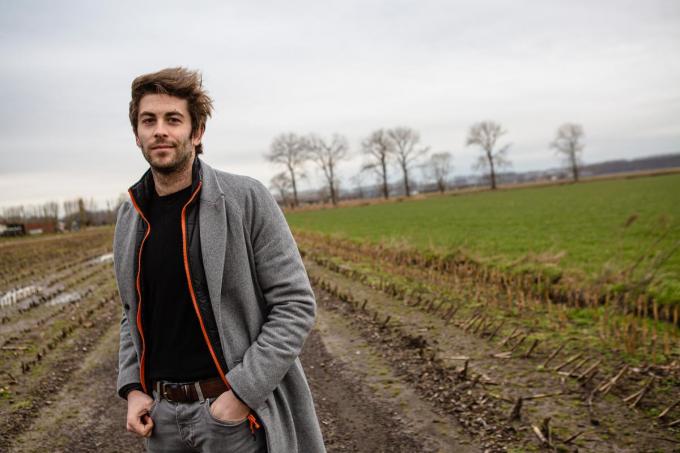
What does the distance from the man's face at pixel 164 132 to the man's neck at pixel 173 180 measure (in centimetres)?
3

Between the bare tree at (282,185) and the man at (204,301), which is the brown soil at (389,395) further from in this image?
the bare tree at (282,185)

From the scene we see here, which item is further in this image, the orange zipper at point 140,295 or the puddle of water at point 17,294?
the puddle of water at point 17,294

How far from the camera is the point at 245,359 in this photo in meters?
1.78

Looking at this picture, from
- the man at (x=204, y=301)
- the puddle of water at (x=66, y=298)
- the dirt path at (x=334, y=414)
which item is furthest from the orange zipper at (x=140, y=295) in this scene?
the puddle of water at (x=66, y=298)

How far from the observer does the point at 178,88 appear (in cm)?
195

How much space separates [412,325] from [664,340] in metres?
3.43

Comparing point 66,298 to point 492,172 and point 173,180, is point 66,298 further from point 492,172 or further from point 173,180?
point 492,172

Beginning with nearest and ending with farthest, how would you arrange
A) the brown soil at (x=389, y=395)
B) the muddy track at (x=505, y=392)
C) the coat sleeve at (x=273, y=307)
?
the coat sleeve at (x=273, y=307)
the muddy track at (x=505, y=392)
the brown soil at (x=389, y=395)

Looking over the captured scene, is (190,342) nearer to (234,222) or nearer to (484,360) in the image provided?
(234,222)

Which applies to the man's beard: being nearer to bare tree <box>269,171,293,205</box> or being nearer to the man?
the man

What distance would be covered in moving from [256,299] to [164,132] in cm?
80

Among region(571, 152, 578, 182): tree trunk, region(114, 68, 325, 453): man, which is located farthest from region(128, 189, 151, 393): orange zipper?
region(571, 152, 578, 182): tree trunk

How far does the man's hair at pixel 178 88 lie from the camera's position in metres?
1.95

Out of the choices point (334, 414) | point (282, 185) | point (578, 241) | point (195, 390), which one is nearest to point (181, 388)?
point (195, 390)
